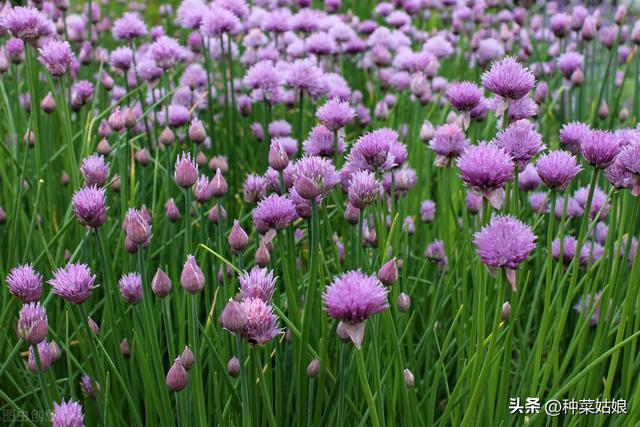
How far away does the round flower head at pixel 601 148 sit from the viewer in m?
1.24

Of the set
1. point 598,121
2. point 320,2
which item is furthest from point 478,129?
point 320,2

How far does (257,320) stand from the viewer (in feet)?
3.37

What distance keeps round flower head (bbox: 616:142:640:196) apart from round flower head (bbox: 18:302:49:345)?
1041 millimetres

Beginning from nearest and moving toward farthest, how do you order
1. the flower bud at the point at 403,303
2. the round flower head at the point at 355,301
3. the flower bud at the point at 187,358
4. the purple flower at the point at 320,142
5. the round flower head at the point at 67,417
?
the round flower head at the point at 355,301
the round flower head at the point at 67,417
the flower bud at the point at 187,358
the flower bud at the point at 403,303
the purple flower at the point at 320,142

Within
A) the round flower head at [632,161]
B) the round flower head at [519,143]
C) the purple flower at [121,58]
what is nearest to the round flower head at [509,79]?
the round flower head at [519,143]

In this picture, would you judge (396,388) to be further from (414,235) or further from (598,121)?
(598,121)

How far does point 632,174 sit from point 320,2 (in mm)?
4095

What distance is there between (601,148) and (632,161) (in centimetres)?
6

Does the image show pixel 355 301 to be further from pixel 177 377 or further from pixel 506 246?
pixel 177 377

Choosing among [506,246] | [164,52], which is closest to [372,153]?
[506,246]

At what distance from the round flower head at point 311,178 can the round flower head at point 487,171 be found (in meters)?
0.23

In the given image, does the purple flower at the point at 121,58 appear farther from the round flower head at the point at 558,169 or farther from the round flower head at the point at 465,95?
the round flower head at the point at 558,169

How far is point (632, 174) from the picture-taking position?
125 centimetres

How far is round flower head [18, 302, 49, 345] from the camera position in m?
1.14
